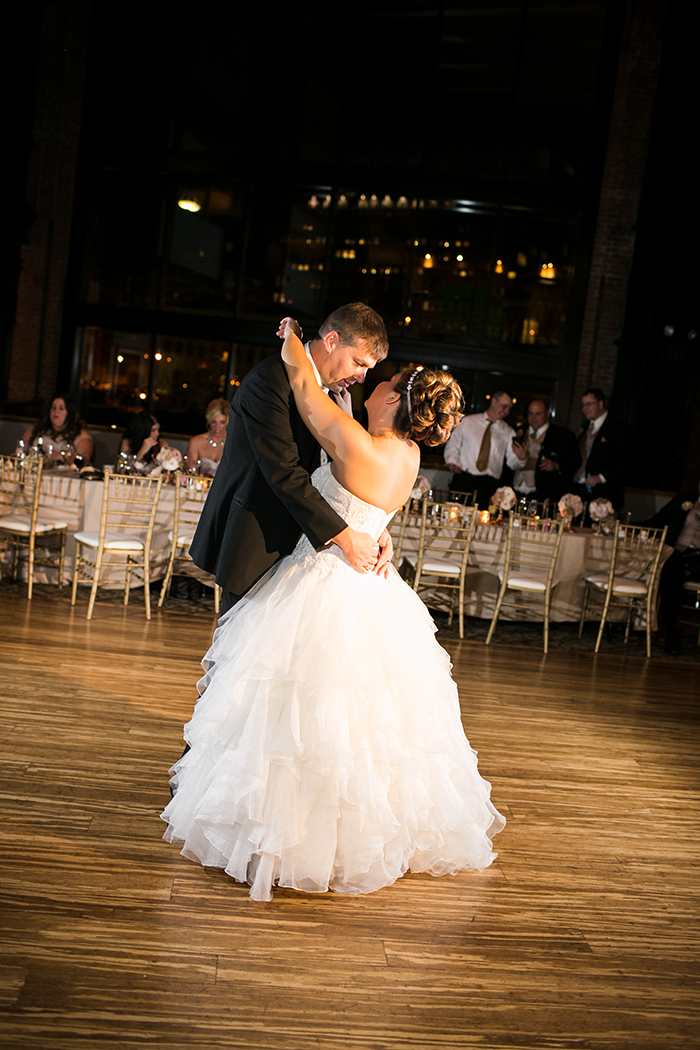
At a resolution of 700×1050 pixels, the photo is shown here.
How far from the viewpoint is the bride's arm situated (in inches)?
102

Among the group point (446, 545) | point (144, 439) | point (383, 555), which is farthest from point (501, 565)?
point (383, 555)

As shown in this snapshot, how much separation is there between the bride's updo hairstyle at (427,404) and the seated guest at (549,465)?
6027 millimetres

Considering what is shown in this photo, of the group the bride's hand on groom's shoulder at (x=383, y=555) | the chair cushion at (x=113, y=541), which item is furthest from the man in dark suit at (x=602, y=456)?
the bride's hand on groom's shoulder at (x=383, y=555)

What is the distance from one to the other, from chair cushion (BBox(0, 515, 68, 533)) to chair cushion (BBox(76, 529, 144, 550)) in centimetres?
34

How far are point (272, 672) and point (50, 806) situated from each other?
1.07 meters

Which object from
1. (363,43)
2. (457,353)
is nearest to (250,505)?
(457,353)

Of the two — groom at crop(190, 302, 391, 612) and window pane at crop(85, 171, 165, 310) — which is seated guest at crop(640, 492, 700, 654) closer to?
groom at crop(190, 302, 391, 612)

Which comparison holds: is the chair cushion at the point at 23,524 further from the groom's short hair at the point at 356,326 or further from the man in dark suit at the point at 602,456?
the man in dark suit at the point at 602,456

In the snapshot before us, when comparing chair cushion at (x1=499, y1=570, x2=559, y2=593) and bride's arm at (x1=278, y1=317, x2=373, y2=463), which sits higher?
bride's arm at (x1=278, y1=317, x2=373, y2=463)

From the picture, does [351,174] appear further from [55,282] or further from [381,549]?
[381,549]

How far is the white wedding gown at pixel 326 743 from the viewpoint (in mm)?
2514

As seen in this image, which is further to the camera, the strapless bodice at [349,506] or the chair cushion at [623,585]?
the chair cushion at [623,585]

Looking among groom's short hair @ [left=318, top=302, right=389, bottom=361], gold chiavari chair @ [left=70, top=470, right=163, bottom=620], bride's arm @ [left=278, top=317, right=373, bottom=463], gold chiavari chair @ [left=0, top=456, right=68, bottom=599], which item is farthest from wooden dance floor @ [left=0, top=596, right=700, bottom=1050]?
gold chiavari chair @ [left=0, top=456, right=68, bottom=599]

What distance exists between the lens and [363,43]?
1119 centimetres
